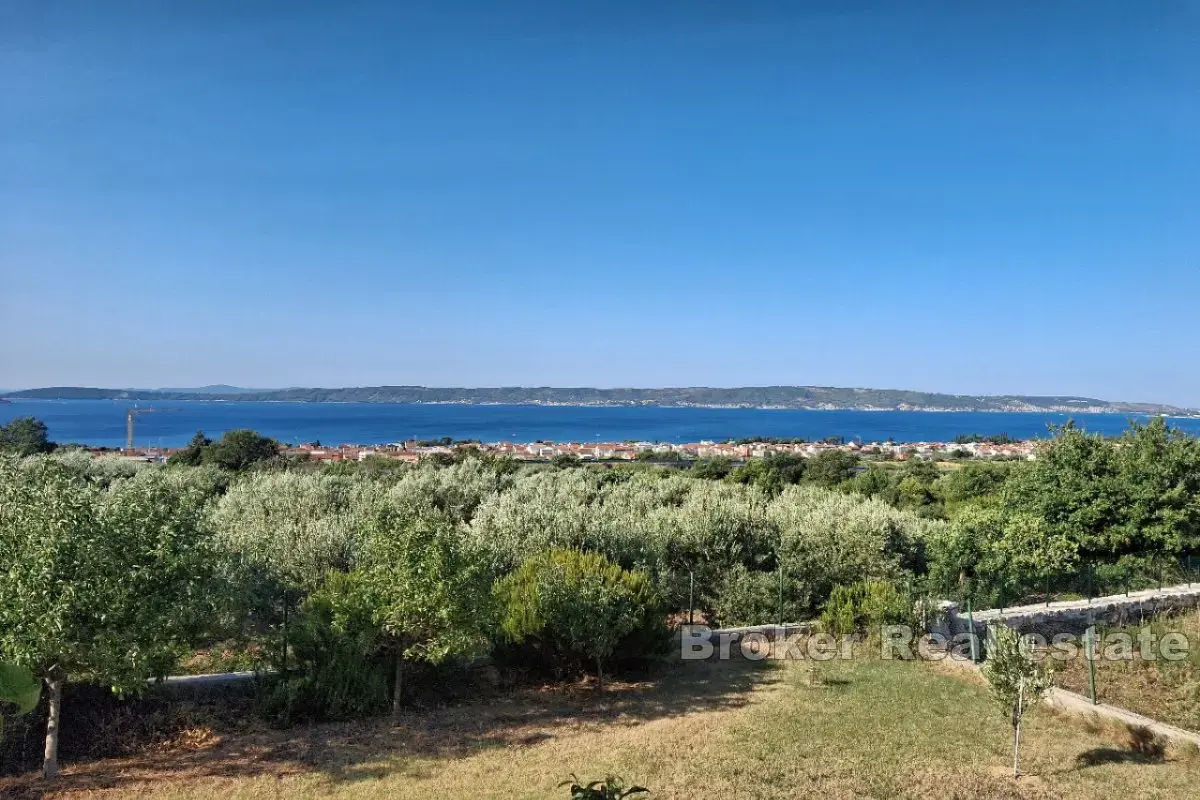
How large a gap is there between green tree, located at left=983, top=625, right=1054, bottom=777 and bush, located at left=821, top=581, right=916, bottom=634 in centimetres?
464

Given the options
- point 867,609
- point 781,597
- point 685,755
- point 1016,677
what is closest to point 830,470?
point 781,597

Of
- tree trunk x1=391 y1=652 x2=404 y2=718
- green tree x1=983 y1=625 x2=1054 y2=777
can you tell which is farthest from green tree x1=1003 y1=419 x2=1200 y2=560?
tree trunk x1=391 y1=652 x2=404 y2=718

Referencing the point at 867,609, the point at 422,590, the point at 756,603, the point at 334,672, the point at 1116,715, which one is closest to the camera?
the point at 1116,715

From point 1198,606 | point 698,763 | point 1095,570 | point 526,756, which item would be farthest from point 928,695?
point 1198,606

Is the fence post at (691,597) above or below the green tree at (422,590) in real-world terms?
below

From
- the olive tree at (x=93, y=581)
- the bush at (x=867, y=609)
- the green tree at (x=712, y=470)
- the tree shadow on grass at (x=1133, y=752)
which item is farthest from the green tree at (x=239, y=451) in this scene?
the tree shadow on grass at (x=1133, y=752)

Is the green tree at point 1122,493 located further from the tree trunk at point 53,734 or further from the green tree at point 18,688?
the green tree at point 18,688

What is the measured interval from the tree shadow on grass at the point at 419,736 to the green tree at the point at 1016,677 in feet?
11.8

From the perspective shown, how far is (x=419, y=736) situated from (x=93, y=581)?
166 inches

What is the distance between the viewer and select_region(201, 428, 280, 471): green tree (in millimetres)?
40250

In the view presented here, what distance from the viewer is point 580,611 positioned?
11320 mm

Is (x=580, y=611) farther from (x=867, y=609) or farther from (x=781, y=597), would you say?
(x=867, y=609)

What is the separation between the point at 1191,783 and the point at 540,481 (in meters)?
16.4

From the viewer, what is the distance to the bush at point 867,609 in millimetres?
13312
